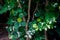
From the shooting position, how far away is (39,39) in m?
2.55

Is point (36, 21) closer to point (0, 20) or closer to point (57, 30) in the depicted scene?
point (57, 30)

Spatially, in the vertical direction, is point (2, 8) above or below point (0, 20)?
above

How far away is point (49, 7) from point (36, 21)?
0.25 meters

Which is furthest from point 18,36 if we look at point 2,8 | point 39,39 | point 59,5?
point 59,5

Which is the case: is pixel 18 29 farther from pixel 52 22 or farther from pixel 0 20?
pixel 0 20

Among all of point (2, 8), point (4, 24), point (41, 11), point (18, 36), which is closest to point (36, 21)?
point (41, 11)

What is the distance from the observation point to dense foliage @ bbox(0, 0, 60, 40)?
235 centimetres

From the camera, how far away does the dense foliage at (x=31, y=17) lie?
2.35 m

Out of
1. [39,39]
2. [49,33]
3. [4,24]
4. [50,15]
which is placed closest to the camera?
[50,15]

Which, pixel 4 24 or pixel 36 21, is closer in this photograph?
pixel 36 21

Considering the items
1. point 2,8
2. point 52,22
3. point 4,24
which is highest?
point 2,8

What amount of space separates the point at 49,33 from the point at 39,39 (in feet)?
0.79

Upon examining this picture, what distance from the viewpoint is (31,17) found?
255cm

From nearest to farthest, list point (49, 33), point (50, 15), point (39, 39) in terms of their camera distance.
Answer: point (50, 15)
point (39, 39)
point (49, 33)
